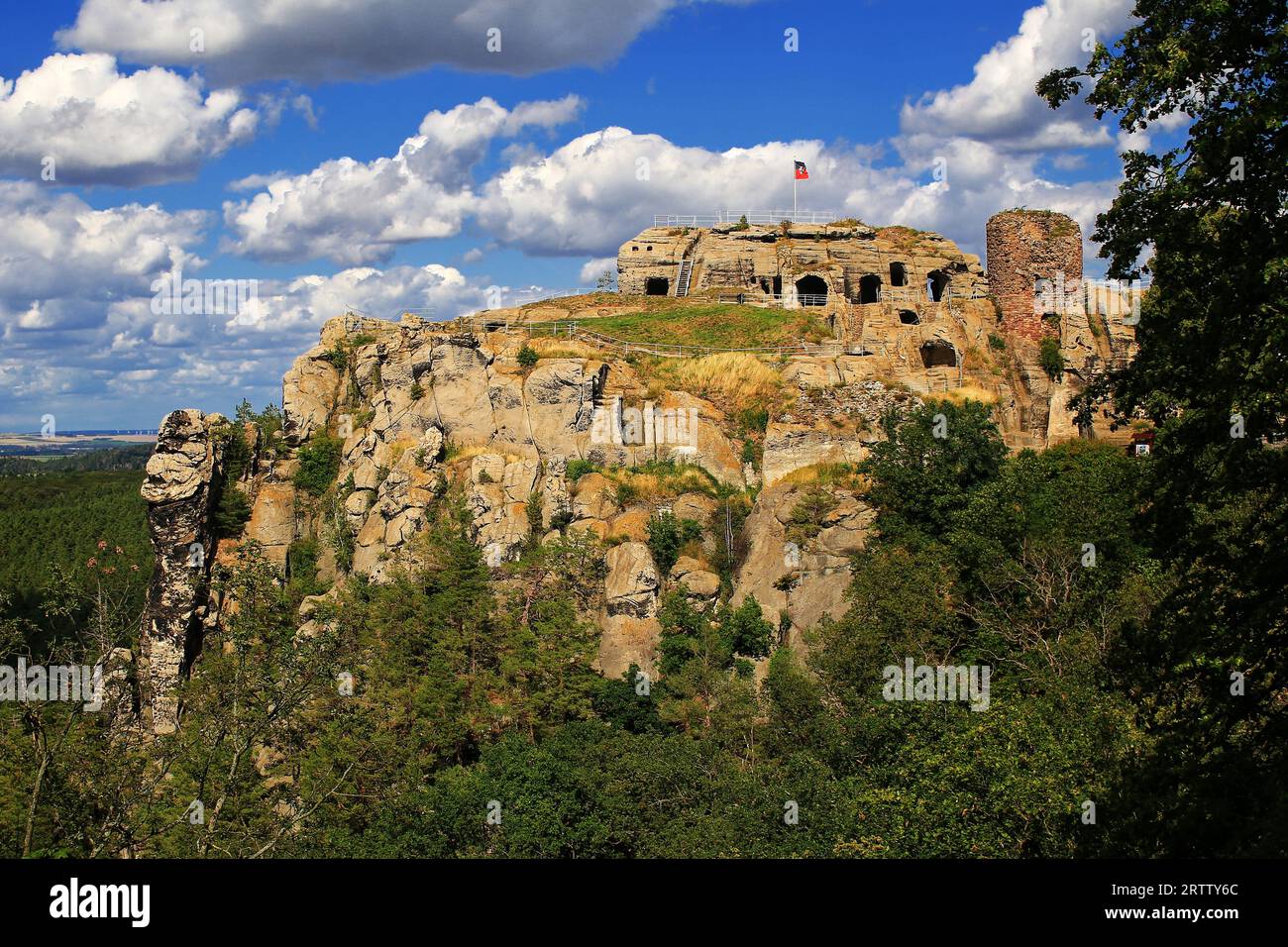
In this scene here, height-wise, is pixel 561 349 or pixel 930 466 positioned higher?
pixel 561 349

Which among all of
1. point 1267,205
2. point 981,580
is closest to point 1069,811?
point 1267,205

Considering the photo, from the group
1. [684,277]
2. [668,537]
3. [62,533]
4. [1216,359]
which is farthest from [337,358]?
[1216,359]

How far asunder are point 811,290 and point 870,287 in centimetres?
434

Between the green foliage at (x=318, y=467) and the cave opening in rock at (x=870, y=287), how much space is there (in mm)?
29712

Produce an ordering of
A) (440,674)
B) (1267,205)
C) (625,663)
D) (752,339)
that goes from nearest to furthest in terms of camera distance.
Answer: (1267,205)
(440,674)
(625,663)
(752,339)

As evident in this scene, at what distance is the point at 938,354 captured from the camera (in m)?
49.3

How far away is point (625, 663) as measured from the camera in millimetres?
39250

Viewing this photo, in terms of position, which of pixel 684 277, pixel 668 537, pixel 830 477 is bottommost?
pixel 668 537

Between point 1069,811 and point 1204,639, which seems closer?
point 1204,639

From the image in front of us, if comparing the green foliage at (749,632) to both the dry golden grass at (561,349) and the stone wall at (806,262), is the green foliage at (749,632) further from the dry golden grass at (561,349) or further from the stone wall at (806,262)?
the stone wall at (806,262)

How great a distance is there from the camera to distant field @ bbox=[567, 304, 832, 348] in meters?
51.9

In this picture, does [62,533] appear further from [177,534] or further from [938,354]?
[938,354]

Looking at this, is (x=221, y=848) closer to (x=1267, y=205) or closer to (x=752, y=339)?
(x=1267, y=205)
